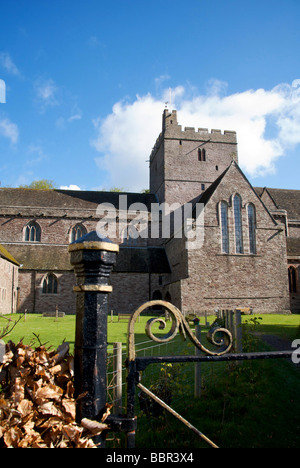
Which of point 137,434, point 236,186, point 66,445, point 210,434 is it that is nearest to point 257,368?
point 210,434

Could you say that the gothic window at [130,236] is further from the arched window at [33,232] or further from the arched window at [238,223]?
the arched window at [238,223]

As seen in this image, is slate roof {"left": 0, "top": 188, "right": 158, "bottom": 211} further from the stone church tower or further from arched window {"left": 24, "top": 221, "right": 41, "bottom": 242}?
the stone church tower

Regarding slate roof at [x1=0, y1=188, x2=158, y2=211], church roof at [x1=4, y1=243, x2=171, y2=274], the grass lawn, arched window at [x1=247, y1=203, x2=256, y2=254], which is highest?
slate roof at [x1=0, y1=188, x2=158, y2=211]

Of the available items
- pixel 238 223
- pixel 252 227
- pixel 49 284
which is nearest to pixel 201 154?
pixel 238 223

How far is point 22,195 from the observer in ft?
117

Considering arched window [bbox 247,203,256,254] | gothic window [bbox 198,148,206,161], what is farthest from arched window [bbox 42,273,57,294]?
gothic window [bbox 198,148,206,161]

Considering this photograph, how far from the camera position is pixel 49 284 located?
29359 millimetres

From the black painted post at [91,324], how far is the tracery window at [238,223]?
24.3m

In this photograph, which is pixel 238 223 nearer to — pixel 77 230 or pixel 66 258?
pixel 66 258

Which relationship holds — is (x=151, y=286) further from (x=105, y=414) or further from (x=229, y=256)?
(x=105, y=414)

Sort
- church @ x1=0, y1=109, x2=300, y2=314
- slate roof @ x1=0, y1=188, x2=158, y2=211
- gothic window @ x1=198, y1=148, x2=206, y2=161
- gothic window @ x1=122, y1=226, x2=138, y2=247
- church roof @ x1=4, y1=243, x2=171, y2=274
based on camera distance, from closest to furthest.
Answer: church @ x1=0, y1=109, x2=300, y2=314, church roof @ x1=4, y1=243, x2=171, y2=274, gothic window @ x1=122, y1=226, x2=138, y2=247, slate roof @ x1=0, y1=188, x2=158, y2=211, gothic window @ x1=198, y1=148, x2=206, y2=161

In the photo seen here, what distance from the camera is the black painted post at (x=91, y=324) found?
2438 mm

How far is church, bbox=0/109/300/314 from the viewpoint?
24859 mm

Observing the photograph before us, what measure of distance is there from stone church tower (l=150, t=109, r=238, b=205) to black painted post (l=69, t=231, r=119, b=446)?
108 feet
